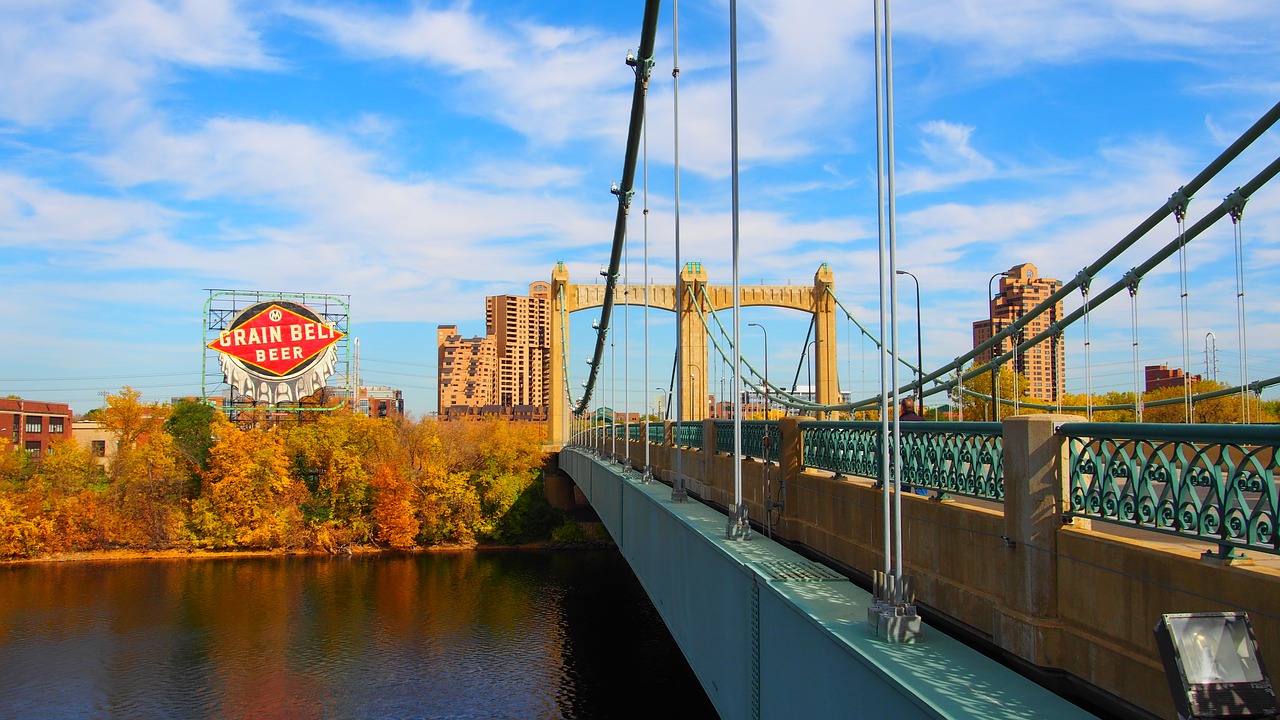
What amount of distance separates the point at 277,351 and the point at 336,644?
3081 cm

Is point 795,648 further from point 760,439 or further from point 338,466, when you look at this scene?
point 338,466

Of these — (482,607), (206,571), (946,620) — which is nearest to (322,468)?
(206,571)

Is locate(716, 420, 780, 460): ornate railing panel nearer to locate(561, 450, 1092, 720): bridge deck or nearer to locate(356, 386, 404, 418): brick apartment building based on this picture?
locate(561, 450, 1092, 720): bridge deck

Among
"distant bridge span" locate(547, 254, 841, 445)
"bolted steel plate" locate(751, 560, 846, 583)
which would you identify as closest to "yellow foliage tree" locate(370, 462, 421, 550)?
"distant bridge span" locate(547, 254, 841, 445)

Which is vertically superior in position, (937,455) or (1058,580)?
(937,455)

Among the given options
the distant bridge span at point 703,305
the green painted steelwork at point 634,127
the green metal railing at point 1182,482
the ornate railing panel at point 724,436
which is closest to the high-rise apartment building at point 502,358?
the distant bridge span at point 703,305

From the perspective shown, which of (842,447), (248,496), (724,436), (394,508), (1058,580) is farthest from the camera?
(394,508)

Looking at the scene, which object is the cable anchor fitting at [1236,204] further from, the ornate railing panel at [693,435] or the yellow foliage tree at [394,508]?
the yellow foliage tree at [394,508]

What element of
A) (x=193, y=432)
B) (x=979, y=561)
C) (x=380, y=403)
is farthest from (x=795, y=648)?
(x=380, y=403)

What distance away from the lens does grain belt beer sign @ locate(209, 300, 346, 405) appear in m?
57.0

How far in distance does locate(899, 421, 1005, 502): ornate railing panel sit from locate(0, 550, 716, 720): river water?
2033 centimetres

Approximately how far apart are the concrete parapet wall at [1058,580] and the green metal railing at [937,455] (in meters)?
0.15

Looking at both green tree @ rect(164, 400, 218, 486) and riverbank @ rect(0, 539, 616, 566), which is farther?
green tree @ rect(164, 400, 218, 486)

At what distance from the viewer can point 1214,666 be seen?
3.04 m
